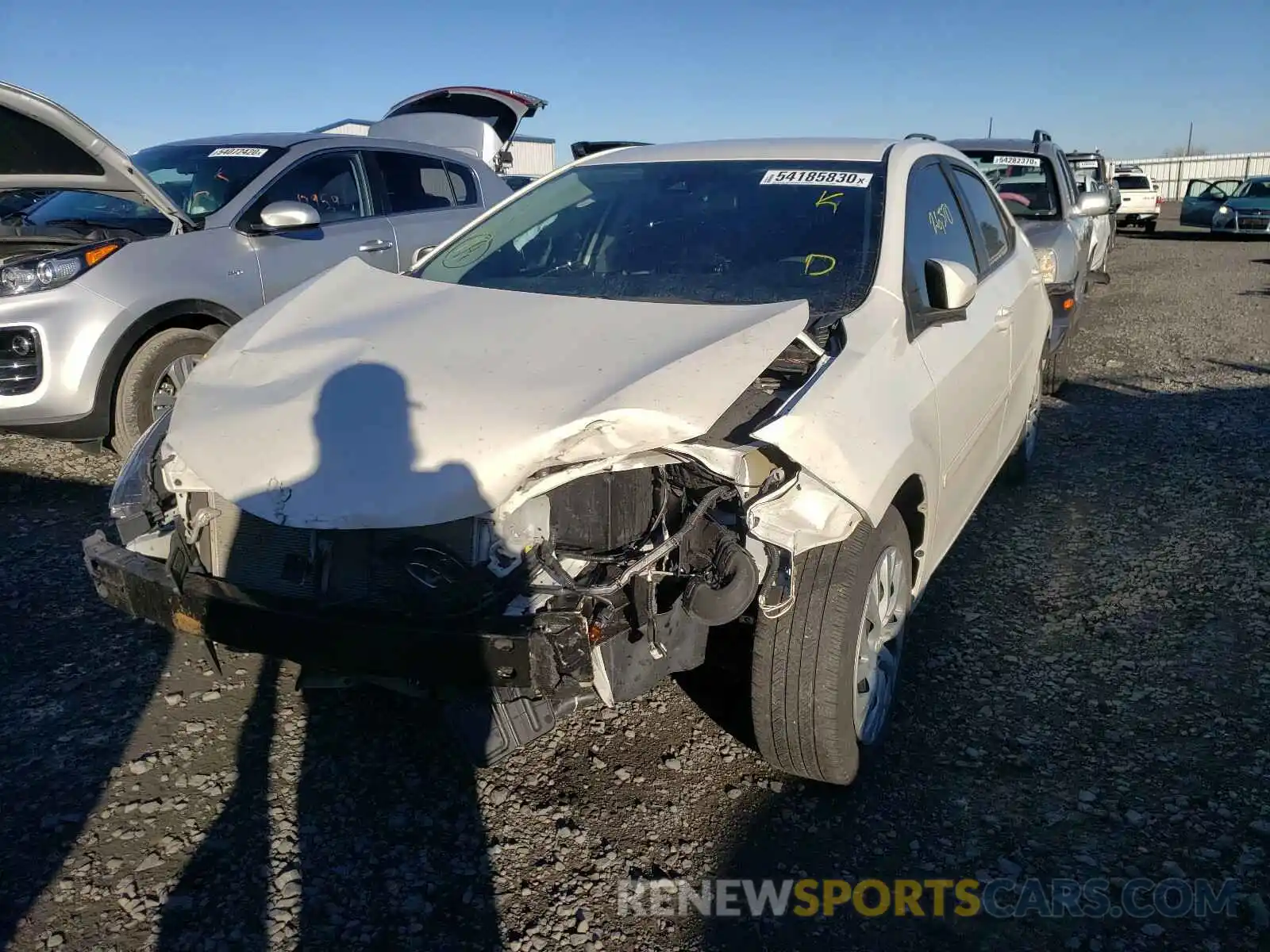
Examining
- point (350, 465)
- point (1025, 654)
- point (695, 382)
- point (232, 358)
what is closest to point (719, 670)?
point (1025, 654)

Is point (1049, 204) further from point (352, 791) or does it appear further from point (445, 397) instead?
point (352, 791)

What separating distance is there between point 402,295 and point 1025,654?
8.32 ft

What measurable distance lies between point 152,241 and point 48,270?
54cm

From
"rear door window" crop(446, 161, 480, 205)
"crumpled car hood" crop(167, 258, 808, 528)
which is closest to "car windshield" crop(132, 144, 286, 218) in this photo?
"rear door window" crop(446, 161, 480, 205)

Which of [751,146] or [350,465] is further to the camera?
[751,146]

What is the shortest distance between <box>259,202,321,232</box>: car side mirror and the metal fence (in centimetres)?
4361

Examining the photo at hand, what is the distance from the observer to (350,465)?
7.51ft

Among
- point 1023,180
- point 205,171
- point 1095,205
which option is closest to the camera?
point 205,171

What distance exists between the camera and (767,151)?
Answer: 12.2ft

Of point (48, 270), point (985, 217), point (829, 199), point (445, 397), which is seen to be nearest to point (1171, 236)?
point (985, 217)

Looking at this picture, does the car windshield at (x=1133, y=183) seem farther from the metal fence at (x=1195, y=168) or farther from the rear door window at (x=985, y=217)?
the rear door window at (x=985, y=217)

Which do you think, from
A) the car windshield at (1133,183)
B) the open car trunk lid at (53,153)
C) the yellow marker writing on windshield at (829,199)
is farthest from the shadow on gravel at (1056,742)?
the car windshield at (1133,183)

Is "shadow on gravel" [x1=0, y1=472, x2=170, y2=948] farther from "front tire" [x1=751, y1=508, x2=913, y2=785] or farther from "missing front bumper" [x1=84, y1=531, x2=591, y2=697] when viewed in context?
"front tire" [x1=751, y1=508, x2=913, y2=785]

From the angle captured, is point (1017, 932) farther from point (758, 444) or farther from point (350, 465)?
point (350, 465)
